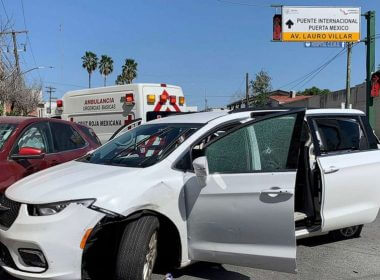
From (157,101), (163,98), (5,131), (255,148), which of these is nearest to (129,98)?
(157,101)

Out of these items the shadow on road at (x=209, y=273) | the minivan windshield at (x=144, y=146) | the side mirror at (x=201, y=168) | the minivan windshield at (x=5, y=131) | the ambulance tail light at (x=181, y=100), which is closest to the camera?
the side mirror at (x=201, y=168)

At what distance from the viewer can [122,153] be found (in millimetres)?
5094

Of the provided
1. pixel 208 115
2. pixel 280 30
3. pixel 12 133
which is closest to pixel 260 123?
pixel 208 115

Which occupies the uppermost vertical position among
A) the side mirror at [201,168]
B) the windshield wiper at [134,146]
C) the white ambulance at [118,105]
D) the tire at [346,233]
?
the white ambulance at [118,105]

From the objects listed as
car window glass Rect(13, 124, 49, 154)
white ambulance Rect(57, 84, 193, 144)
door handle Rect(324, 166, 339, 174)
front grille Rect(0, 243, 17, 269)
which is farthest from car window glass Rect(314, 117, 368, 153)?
white ambulance Rect(57, 84, 193, 144)

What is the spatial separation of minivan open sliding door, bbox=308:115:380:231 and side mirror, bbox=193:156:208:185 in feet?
5.39

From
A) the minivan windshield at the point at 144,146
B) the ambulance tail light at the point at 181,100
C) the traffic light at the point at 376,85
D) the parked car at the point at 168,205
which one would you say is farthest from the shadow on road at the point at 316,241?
the traffic light at the point at 376,85

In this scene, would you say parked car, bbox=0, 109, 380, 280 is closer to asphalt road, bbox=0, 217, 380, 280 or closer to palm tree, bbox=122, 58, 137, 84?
asphalt road, bbox=0, 217, 380, 280

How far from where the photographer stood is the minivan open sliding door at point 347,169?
5453 millimetres

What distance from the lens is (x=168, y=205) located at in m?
4.33

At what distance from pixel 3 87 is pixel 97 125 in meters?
13.2

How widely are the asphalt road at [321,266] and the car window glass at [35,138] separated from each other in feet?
6.42

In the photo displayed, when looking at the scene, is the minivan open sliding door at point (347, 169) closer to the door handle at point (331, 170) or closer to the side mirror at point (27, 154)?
the door handle at point (331, 170)

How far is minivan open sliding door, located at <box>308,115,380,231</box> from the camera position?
5.45 metres
